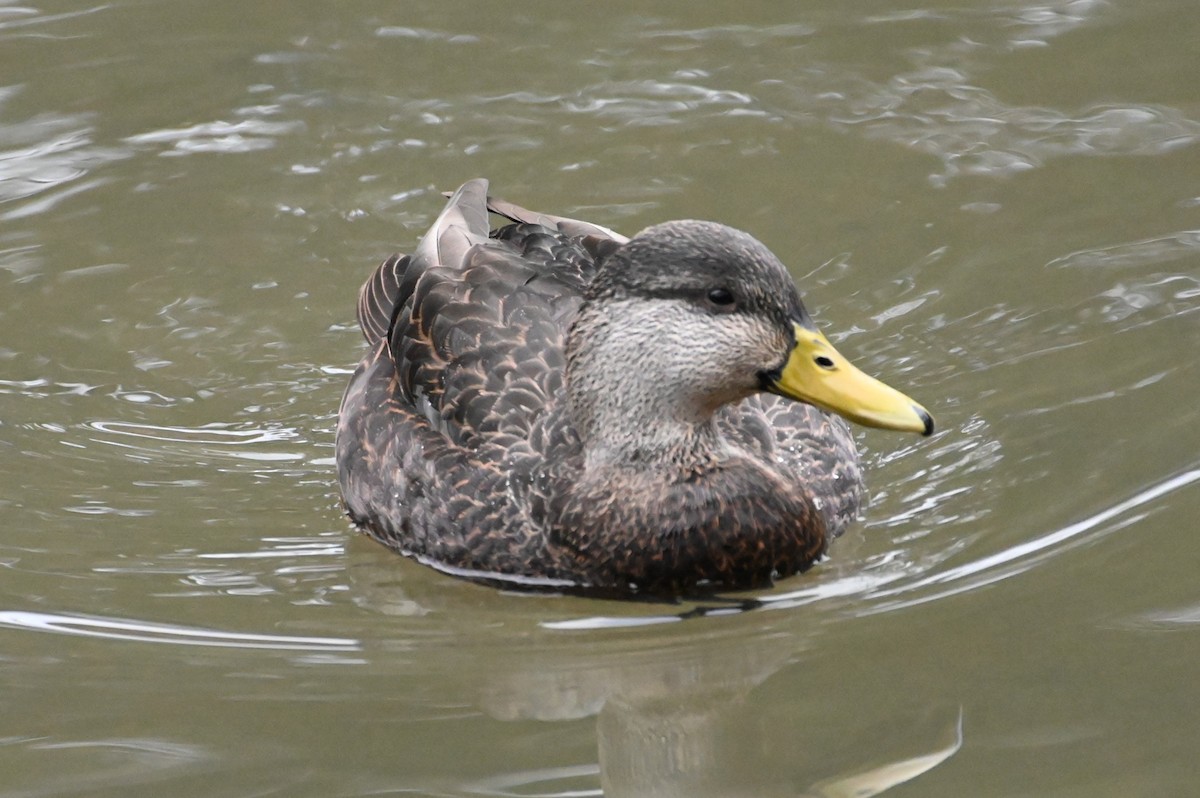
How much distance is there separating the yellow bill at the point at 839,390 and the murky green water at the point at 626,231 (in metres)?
0.65

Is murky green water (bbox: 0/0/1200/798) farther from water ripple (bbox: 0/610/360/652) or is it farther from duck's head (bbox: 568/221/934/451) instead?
duck's head (bbox: 568/221/934/451)

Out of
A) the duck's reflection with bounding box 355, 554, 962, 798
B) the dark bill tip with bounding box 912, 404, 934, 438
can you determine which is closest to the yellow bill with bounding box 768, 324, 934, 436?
the dark bill tip with bounding box 912, 404, 934, 438

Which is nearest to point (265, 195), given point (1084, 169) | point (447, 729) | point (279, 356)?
point (279, 356)

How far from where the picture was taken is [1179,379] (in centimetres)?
780

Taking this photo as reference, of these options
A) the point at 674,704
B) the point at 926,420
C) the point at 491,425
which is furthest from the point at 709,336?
the point at 674,704

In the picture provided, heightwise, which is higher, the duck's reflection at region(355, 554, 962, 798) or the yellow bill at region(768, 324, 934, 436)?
the yellow bill at region(768, 324, 934, 436)

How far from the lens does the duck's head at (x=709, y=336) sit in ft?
21.2

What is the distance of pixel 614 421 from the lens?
6.91 metres

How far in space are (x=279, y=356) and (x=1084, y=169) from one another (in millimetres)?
4175

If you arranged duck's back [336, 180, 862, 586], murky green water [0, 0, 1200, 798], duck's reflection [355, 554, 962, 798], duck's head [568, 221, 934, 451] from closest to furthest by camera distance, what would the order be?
1. duck's reflection [355, 554, 962, 798]
2. murky green water [0, 0, 1200, 798]
3. duck's head [568, 221, 934, 451]
4. duck's back [336, 180, 862, 586]

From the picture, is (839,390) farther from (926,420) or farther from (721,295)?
(721,295)

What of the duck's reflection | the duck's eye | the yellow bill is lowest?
the duck's reflection

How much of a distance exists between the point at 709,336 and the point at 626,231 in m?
3.28

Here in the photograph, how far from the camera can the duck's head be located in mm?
6453
